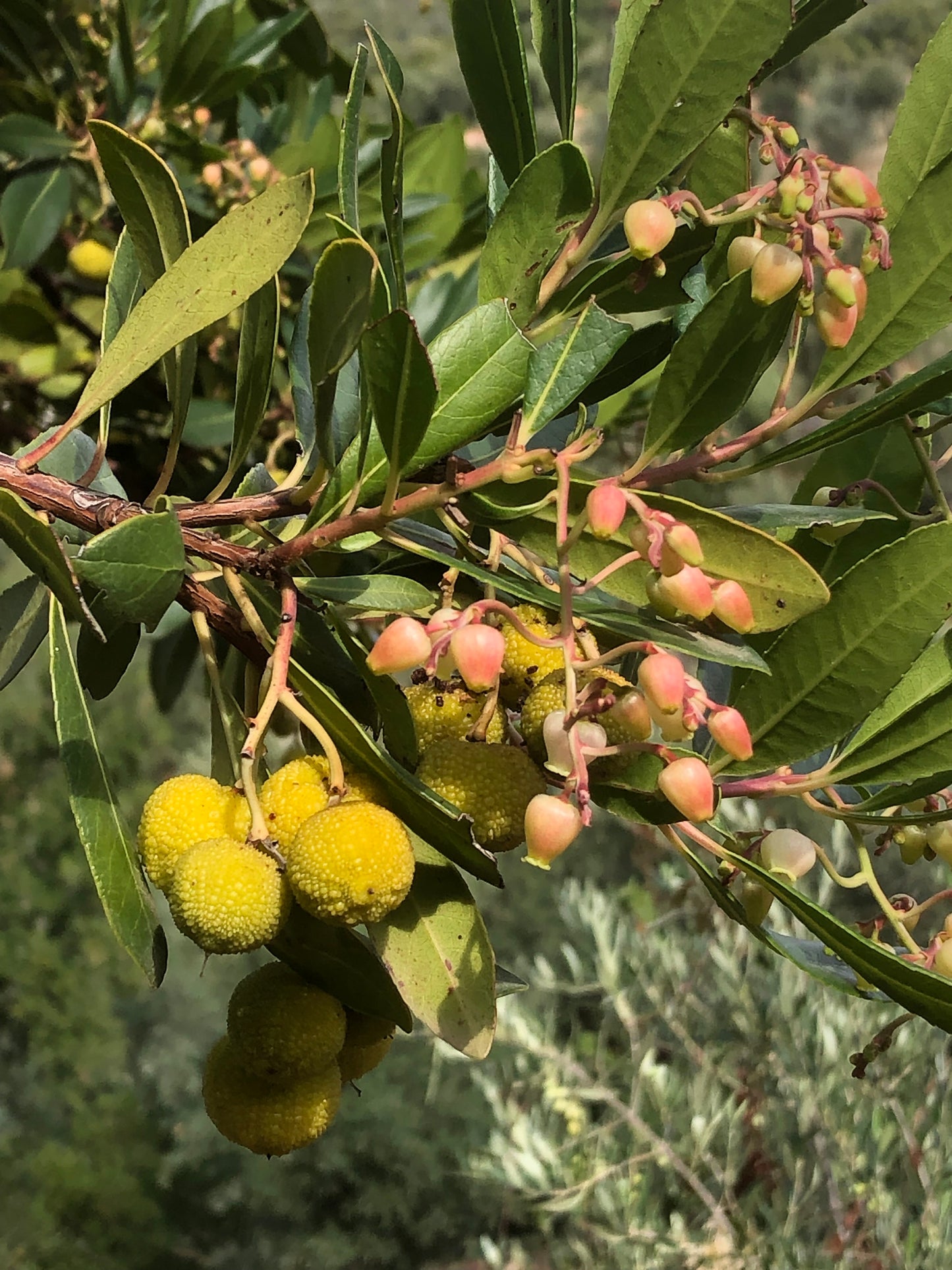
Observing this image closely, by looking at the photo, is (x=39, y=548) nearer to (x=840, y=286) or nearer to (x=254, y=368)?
(x=254, y=368)

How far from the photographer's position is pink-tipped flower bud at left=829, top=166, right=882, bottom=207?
48 centimetres

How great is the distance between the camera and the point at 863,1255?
2439mm

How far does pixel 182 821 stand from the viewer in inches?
20.6

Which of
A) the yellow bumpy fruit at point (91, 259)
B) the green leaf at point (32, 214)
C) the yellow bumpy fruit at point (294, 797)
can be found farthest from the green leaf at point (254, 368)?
the yellow bumpy fruit at point (91, 259)

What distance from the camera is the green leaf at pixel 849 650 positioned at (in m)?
0.49

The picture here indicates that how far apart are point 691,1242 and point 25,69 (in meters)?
2.68

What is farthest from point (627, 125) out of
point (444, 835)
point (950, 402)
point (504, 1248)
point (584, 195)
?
point (504, 1248)

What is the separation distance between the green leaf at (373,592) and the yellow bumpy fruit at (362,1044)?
0.75 feet

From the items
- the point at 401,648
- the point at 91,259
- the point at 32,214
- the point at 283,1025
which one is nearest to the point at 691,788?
the point at 401,648

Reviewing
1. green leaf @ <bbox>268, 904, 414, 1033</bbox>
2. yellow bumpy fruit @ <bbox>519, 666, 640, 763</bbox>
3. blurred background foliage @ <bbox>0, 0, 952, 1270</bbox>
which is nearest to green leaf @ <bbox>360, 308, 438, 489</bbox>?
yellow bumpy fruit @ <bbox>519, 666, 640, 763</bbox>

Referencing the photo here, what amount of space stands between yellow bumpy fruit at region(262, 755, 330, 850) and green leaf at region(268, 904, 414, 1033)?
0.05m

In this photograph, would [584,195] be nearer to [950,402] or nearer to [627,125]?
[627,125]

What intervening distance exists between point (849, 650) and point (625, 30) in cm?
34

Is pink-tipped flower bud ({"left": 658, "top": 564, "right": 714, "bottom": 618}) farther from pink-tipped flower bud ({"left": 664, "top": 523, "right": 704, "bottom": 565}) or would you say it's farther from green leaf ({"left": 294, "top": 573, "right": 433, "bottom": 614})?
green leaf ({"left": 294, "top": 573, "right": 433, "bottom": 614})
